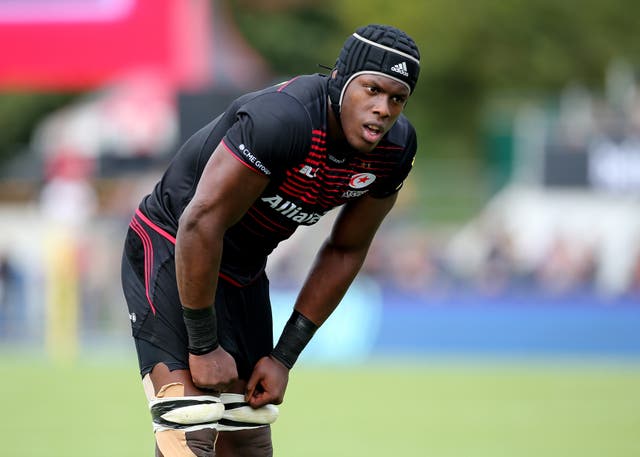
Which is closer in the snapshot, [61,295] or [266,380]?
[266,380]

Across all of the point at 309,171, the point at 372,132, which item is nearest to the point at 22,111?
the point at 309,171

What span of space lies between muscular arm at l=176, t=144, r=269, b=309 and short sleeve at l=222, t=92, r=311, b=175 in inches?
1.8

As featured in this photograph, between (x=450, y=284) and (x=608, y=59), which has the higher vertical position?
(x=608, y=59)

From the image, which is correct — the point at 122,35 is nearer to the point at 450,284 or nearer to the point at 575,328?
the point at 450,284

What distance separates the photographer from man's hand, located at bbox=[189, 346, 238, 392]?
17.2ft

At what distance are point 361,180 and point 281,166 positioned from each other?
22.2 inches

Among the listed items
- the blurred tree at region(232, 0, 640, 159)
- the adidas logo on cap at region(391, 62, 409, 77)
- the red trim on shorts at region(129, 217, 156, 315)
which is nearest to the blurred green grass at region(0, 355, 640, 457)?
the red trim on shorts at region(129, 217, 156, 315)

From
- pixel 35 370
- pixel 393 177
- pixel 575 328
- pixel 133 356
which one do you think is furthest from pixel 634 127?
pixel 393 177

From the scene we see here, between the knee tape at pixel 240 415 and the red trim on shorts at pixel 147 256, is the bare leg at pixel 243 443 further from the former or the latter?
the red trim on shorts at pixel 147 256

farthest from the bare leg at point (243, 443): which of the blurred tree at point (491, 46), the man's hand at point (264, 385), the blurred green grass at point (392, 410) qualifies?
the blurred tree at point (491, 46)

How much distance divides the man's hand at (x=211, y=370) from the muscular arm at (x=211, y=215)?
12.7 inches

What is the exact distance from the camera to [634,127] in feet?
Result: 61.6

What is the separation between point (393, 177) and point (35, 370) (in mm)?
10854

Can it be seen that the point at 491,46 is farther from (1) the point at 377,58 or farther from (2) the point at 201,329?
(2) the point at 201,329
